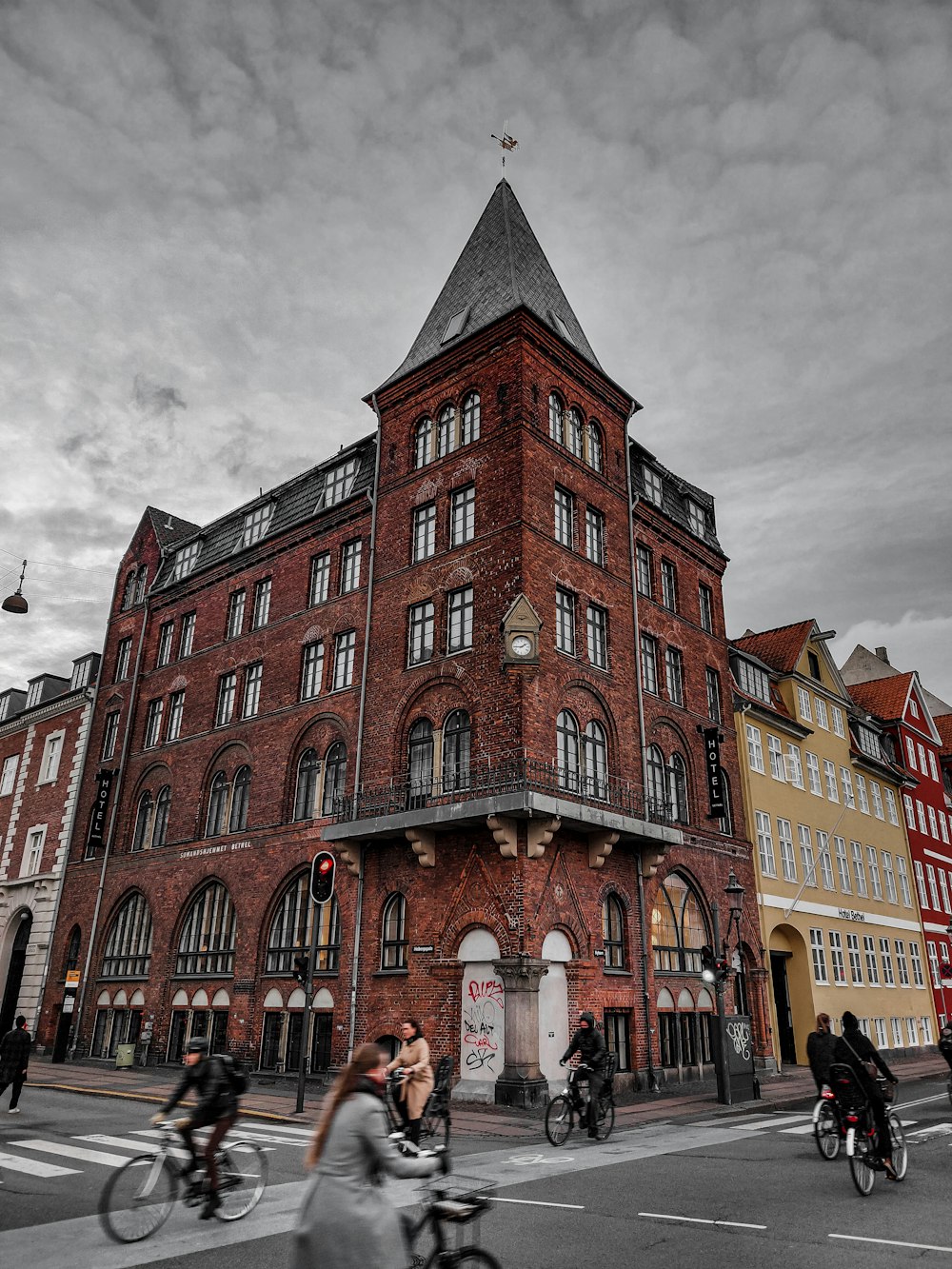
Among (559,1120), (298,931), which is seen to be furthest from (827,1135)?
(298,931)

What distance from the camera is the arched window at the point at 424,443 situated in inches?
982

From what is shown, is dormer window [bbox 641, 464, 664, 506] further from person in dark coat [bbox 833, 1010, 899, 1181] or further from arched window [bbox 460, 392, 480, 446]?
person in dark coat [bbox 833, 1010, 899, 1181]

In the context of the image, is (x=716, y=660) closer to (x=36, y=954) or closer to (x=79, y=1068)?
(x=79, y=1068)

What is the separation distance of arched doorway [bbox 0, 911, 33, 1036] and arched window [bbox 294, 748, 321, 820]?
48.9 feet

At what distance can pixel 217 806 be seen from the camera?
2838 cm

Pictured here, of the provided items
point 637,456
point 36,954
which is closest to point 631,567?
point 637,456

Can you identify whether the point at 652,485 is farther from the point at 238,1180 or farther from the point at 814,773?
the point at 238,1180

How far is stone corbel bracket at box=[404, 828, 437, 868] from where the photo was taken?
66.2 ft

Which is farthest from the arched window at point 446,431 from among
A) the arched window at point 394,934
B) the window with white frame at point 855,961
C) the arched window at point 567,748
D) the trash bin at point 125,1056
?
the window with white frame at point 855,961

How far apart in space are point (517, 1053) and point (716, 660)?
15.4 m

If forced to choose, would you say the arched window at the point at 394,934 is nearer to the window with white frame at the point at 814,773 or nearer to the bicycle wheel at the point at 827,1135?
the bicycle wheel at the point at 827,1135

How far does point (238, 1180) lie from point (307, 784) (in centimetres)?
1730

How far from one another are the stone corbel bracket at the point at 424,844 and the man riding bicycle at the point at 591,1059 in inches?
249

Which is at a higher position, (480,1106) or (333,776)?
(333,776)
